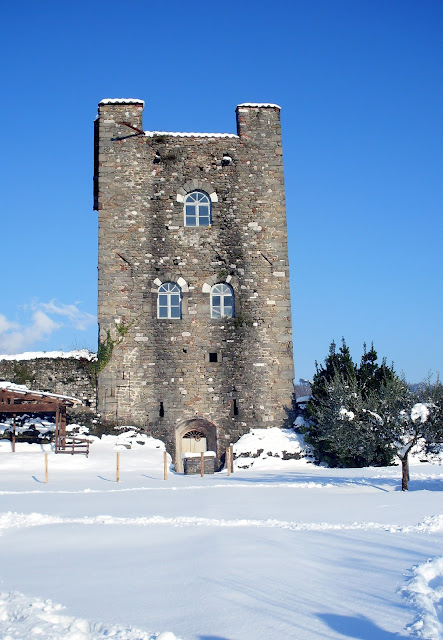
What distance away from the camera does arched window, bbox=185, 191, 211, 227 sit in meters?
24.4

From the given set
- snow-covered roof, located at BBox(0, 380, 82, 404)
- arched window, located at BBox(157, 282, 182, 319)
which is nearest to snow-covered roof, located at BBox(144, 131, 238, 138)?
arched window, located at BBox(157, 282, 182, 319)

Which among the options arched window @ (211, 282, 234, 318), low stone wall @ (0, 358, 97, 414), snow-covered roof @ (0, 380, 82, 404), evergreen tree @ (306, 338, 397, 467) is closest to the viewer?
evergreen tree @ (306, 338, 397, 467)

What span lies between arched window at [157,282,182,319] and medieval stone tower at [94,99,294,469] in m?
0.04

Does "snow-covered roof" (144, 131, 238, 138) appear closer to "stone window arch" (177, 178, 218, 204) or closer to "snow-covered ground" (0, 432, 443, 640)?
"stone window arch" (177, 178, 218, 204)

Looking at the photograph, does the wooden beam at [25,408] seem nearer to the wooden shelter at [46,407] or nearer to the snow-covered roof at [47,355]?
the wooden shelter at [46,407]

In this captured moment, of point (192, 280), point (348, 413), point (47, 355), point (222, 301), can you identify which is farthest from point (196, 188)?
point (348, 413)

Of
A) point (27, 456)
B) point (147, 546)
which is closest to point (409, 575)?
point (147, 546)

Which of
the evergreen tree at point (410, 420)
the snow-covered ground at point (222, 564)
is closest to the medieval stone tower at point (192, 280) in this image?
the evergreen tree at point (410, 420)

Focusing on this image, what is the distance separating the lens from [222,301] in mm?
24016

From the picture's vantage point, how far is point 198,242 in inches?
954

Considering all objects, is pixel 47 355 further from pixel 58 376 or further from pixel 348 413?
pixel 348 413

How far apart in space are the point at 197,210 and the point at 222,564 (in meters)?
18.5

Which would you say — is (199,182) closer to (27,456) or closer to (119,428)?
(119,428)

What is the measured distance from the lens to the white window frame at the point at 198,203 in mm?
24422
